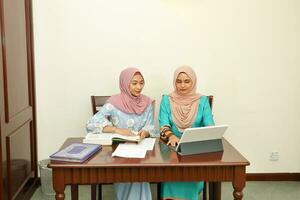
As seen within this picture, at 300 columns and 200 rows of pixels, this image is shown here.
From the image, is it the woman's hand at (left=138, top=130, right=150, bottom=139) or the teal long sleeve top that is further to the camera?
the teal long sleeve top

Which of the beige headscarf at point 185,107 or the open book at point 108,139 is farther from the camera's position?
the beige headscarf at point 185,107

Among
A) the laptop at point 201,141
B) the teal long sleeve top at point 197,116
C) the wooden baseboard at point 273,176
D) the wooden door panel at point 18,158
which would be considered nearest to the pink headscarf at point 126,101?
the teal long sleeve top at point 197,116

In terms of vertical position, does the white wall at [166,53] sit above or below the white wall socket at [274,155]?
above

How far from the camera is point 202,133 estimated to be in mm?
1905

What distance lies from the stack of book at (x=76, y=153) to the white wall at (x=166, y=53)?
1.13 metres

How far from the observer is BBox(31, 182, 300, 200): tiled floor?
2908 mm

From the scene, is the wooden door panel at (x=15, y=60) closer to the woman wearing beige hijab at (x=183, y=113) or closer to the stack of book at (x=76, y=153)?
the stack of book at (x=76, y=153)

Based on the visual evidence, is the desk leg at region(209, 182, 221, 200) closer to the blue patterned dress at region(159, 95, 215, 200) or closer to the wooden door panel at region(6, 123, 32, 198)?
the blue patterned dress at region(159, 95, 215, 200)

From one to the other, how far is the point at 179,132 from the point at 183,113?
0.47 ft

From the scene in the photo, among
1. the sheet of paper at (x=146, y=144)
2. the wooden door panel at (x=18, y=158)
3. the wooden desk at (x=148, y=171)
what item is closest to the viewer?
the wooden desk at (x=148, y=171)

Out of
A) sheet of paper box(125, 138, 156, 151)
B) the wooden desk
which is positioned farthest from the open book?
the wooden desk

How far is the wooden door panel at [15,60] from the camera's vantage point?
2328mm

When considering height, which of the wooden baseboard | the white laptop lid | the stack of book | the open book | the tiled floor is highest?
the white laptop lid

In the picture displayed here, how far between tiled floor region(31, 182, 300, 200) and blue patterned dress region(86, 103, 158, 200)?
637 millimetres
